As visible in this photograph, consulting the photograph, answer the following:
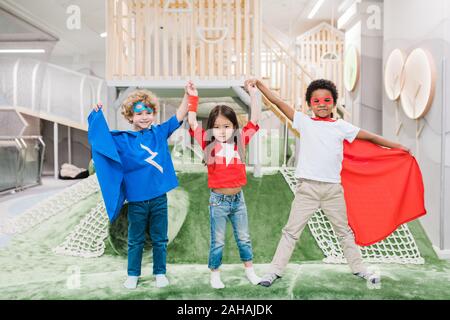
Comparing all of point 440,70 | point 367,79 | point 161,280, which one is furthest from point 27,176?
point 440,70

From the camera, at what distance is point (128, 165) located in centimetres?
180

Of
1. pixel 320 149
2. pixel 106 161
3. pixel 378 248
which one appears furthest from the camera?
pixel 378 248

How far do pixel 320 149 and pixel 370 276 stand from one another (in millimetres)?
661

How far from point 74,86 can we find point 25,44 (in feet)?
1.32

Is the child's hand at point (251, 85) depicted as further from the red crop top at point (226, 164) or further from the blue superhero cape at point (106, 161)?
the blue superhero cape at point (106, 161)

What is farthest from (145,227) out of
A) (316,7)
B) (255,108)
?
(316,7)

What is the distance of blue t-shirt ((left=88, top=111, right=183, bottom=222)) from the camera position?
69.2 inches

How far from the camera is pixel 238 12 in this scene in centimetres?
244

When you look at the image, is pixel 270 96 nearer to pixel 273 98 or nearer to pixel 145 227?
pixel 273 98

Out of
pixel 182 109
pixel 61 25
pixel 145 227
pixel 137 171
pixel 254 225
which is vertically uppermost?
pixel 61 25

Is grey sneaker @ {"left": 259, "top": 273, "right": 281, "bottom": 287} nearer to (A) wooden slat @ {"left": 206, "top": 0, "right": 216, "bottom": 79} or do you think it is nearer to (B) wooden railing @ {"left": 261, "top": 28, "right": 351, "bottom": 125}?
(A) wooden slat @ {"left": 206, "top": 0, "right": 216, "bottom": 79}

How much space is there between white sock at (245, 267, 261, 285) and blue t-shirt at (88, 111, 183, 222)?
0.56 meters

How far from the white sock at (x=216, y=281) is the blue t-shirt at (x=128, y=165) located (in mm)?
451

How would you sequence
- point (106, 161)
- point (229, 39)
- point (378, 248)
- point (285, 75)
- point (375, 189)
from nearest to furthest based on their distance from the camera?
1. point (106, 161)
2. point (375, 189)
3. point (378, 248)
4. point (229, 39)
5. point (285, 75)
